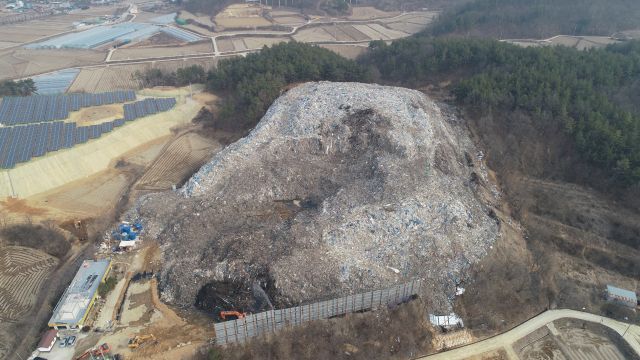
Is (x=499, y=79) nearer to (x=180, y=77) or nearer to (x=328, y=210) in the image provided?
(x=328, y=210)

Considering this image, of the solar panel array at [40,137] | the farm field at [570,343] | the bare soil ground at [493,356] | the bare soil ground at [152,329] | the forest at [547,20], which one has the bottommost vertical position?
the farm field at [570,343]

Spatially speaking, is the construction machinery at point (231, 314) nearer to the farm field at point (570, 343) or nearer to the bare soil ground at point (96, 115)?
the farm field at point (570, 343)

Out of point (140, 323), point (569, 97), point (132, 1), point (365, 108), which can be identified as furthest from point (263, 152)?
point (132, 1)

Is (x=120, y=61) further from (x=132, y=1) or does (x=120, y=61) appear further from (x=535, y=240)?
(x=535, y=240)

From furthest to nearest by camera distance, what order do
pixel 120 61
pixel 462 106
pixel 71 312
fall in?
pixel 120 61 → pixel 462 106 → pixel 71 312

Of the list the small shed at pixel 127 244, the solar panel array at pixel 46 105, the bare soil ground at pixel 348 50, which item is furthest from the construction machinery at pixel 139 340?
the bare soil ground at pixel 348 50
